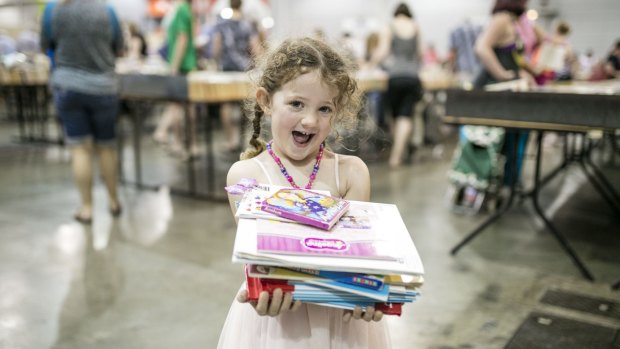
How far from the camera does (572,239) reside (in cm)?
355

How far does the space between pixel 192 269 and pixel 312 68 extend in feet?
6.34

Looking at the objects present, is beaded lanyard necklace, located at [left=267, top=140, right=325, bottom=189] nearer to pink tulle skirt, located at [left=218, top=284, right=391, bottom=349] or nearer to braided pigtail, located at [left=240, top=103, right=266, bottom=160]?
braided pigtail, located at [left=240, top=103, right=266, bottom=160]

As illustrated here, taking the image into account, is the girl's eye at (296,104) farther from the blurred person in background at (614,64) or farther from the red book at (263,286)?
the blurred person in background at (614,64)

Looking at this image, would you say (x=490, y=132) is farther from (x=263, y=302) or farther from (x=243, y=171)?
(x=263, y=302)

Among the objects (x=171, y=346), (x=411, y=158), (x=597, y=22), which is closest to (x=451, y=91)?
(x=171, y=346)

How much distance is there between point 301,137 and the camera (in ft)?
4.23

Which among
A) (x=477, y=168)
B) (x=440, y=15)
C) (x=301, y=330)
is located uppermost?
(x=440, y=15)

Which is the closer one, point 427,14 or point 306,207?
point 306,207

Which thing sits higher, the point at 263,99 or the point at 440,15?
the point at 440,15

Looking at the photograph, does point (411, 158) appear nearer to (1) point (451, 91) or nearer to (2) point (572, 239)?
(2) point (572, 239)

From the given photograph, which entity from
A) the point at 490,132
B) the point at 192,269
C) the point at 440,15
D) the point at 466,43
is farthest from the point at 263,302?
the point at 440,15

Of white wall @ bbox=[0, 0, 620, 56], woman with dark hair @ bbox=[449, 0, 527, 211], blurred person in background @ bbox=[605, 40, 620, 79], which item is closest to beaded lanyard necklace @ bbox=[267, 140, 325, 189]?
woman with dark hair @ bbox=[449, 0, 527, 211]

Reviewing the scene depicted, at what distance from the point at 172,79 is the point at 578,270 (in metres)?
3.08

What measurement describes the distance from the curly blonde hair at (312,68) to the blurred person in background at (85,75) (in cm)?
252
